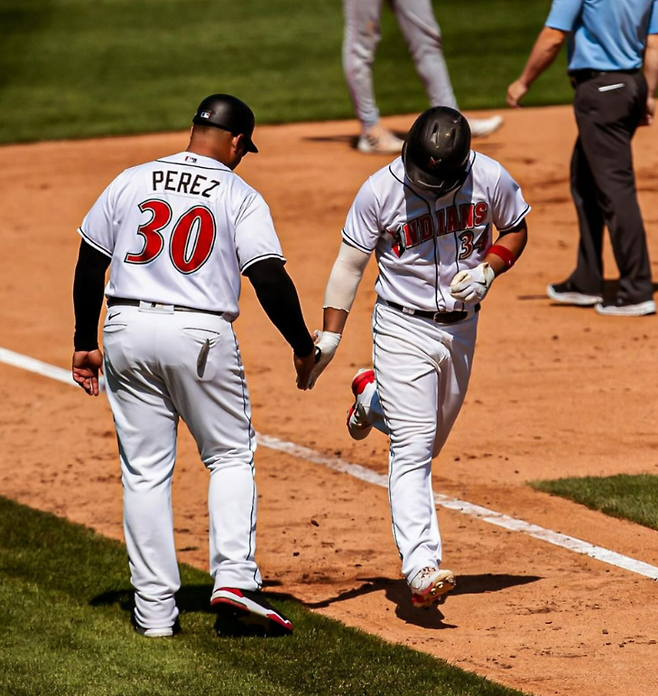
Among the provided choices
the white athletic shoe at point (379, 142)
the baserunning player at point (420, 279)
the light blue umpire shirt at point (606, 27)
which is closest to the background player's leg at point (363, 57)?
the white athletic shoe at point (379, 142)

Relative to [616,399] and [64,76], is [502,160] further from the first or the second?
[64,76]

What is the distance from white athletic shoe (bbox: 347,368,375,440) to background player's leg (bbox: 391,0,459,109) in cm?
702

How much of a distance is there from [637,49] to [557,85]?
756cm

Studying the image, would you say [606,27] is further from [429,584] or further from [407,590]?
[429,584]

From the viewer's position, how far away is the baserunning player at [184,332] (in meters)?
5.14

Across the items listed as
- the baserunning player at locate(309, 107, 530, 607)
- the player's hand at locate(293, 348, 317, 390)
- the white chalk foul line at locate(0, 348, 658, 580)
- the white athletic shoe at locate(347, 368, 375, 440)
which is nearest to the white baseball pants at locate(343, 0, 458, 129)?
the white chalk foul line at locate(0, 348, 658, 580)

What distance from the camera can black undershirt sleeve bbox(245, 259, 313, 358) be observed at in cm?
516

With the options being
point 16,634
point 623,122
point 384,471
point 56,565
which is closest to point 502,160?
point 623,122

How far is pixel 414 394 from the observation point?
18.3 feet

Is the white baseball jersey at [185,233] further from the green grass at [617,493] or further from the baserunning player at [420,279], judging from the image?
the green grass at [617,493]

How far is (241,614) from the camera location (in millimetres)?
5223

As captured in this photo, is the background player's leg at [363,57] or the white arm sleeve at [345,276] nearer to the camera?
the white arm sleeve at [345,276]

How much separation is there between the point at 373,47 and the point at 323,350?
26.2ft

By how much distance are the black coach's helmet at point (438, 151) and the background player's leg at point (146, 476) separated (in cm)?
127
